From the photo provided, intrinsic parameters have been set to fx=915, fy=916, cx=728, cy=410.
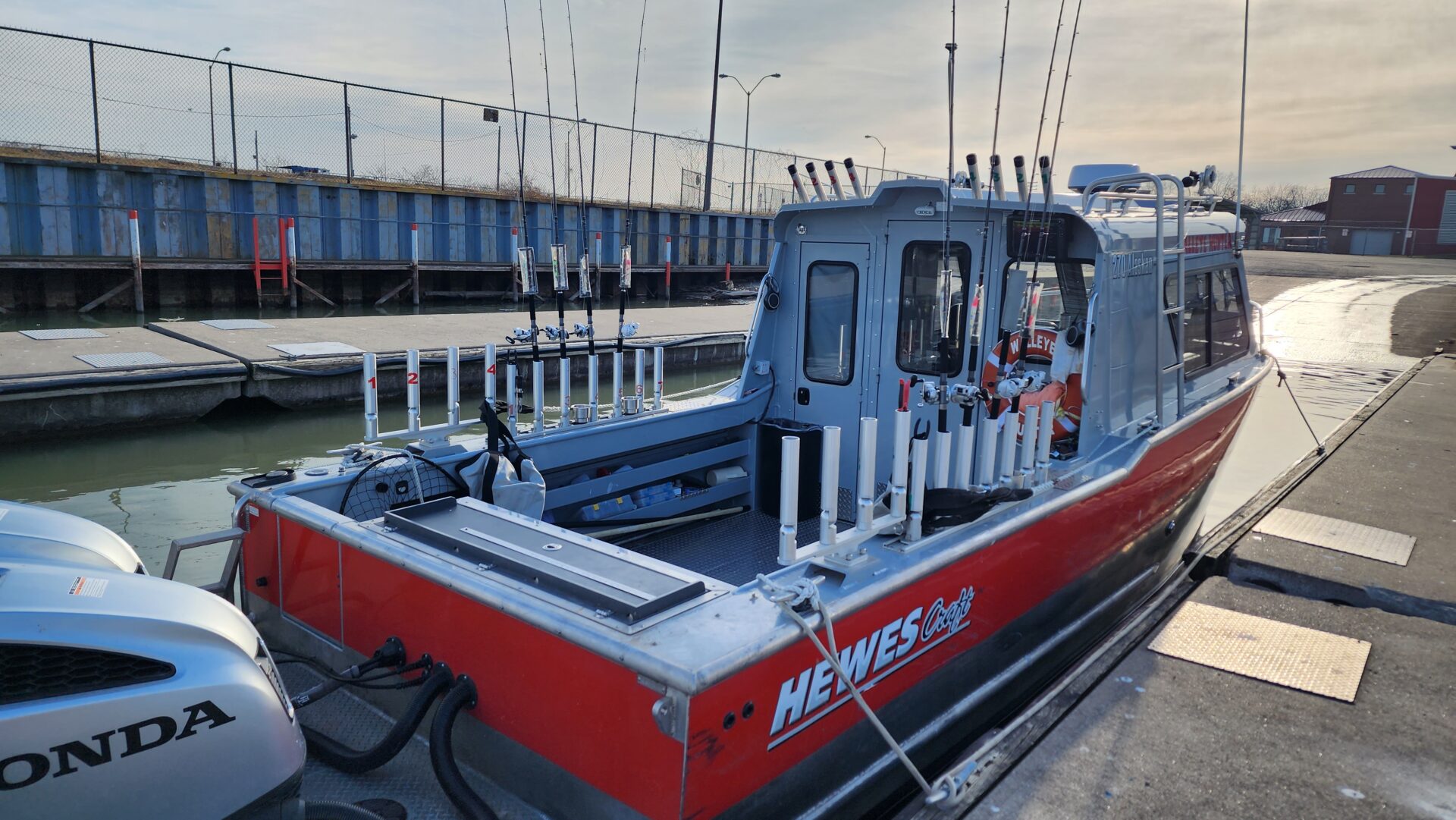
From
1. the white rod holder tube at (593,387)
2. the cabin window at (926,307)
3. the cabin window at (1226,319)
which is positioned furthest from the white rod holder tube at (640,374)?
the cabin window at (1226,319)

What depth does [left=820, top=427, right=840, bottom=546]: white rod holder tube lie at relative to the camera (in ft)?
8.37

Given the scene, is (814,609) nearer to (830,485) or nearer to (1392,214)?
(830,485)

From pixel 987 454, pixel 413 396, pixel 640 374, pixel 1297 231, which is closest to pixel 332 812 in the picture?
pixel 413 396

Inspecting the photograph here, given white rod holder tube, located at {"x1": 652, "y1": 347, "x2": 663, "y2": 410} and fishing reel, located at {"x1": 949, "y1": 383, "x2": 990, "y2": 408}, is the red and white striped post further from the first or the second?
fishing reel, located at {"x1": 949, "y1": 383, "x2": 990, "y2": 408}

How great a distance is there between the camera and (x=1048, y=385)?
4059mm

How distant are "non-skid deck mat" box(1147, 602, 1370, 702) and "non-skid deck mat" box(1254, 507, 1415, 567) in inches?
60.2

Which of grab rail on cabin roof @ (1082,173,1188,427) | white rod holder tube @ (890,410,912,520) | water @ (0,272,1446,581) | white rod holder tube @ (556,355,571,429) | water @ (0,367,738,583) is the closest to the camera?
white rod holder tube @ (890,410,912,520)

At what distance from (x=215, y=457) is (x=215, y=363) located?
4.38ft

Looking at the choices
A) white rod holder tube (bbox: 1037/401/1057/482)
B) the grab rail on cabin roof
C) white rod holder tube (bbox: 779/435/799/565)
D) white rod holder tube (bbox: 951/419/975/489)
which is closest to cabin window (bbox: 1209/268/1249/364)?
the grab rail on cabin roof

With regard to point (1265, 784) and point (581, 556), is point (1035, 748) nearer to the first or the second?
point (1265, 784)

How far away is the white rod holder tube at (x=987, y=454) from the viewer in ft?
10.7

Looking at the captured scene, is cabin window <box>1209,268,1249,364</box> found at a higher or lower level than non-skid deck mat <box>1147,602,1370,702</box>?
higher

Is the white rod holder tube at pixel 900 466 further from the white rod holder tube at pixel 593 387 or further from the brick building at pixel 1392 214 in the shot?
the brick building at pixel 1392 214

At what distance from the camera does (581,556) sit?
270cm
